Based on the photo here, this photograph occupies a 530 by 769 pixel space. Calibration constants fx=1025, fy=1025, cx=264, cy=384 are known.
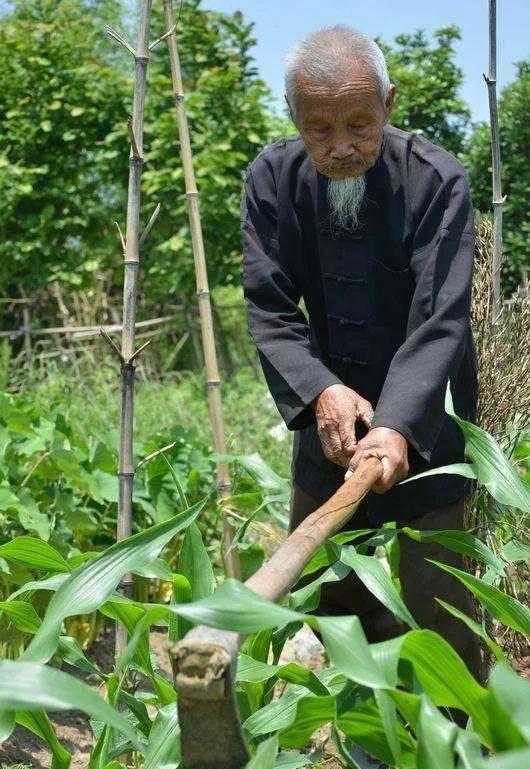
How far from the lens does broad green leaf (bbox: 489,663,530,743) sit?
1.12 m

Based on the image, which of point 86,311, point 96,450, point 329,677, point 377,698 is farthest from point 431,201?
point 86,311

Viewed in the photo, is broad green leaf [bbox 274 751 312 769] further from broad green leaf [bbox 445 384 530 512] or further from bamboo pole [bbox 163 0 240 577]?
bamboo pole [bbox 163 0 240 577]

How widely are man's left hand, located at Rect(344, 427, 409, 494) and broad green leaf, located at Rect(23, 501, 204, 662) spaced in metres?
0.50

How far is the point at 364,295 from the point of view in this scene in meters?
2.53

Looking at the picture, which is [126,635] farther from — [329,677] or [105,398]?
[105,398]

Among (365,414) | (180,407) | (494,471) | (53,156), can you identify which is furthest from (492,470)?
(53,156)

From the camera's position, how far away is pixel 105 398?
6641mm

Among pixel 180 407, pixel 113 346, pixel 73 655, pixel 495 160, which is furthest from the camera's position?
pixel 180 407

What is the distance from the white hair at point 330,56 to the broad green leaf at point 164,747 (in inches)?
52.8

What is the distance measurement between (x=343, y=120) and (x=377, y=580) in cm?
101

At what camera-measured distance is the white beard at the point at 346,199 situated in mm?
2424

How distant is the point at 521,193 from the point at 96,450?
377 cm

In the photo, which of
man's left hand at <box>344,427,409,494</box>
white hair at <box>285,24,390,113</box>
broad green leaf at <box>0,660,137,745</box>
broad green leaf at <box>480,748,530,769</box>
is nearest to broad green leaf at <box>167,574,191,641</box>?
man's left hand at <box>344,427,409,494</box>

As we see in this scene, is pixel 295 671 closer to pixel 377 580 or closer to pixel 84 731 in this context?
pixel 377 580
